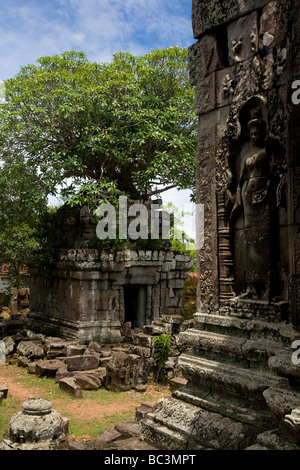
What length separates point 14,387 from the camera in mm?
9852

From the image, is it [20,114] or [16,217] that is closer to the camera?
[20,114]

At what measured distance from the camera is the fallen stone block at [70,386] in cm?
893

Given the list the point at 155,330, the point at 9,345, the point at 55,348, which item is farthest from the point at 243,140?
the point at 9,345

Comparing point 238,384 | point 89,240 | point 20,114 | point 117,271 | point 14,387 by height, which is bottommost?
point 14,387

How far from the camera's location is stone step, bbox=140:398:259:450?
3.76 meters

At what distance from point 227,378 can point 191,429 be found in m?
0.59

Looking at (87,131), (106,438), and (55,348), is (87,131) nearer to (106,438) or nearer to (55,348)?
(55,348)

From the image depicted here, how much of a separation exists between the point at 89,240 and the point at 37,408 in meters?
9.24

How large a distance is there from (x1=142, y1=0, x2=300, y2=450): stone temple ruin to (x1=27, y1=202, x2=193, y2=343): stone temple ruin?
8.74m

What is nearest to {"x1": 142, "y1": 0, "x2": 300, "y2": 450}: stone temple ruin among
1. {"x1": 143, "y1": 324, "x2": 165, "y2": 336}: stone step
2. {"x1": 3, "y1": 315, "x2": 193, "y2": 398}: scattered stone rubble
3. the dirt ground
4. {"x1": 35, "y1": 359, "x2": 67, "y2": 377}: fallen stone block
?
the dirt ground

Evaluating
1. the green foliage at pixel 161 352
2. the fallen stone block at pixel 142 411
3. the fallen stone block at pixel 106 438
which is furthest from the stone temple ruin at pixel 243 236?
the green foliage at pixel 161 352

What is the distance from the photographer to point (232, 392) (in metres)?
4.16
